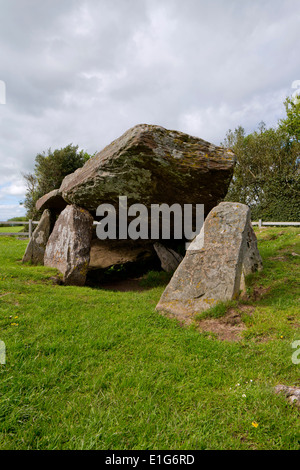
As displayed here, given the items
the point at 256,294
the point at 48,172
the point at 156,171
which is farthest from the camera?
the point at 48,172

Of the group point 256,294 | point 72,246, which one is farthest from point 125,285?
point 256,294

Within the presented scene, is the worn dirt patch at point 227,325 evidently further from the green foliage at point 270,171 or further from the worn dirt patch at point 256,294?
the green foliage at point 270,171

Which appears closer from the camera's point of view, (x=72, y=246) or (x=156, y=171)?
(x=156, y=171)

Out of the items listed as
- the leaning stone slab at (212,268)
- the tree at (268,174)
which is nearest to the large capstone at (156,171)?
the leaning stone slab at (212,268)

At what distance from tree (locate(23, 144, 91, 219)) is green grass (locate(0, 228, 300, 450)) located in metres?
19.7

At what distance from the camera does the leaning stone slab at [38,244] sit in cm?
917

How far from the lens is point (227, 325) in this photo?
4508 millimetres

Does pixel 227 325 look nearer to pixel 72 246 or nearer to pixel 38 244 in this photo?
pixel 72 246

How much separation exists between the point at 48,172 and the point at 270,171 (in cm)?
2065

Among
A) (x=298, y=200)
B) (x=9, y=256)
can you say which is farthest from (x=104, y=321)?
(x=298, y=200)

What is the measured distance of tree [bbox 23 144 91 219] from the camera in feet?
74.6

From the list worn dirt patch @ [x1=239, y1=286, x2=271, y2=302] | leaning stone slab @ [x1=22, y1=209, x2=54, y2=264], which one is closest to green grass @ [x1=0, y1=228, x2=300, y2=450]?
worn dirt patch @ [x1=239, y1=286, x2=271, y2=302]

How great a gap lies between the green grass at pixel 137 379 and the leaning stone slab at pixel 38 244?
4.10m

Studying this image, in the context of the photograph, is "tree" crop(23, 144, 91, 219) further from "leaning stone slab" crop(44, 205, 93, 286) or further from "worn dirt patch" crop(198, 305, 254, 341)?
"worn dirt patch" crop(198, 305, 254, 341)
